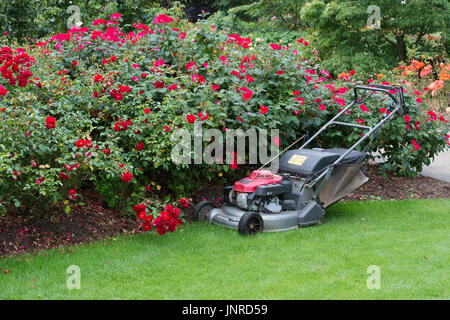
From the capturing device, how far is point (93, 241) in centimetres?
538

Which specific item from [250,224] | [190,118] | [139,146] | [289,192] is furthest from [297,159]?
[139,146]

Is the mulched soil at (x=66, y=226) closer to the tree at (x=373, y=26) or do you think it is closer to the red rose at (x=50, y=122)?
the red rose at (x=50, y=122)

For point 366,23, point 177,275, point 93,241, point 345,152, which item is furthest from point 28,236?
point 366,23

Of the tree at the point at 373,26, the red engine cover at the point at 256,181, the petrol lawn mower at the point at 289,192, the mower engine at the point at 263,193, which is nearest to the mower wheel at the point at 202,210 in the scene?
the petrol lawn mower at the point at 289,192

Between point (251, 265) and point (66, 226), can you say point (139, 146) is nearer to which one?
point (66, 226)

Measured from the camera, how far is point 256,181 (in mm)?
5758

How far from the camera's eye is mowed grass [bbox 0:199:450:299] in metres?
4.21

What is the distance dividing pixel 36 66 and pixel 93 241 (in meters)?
2.04

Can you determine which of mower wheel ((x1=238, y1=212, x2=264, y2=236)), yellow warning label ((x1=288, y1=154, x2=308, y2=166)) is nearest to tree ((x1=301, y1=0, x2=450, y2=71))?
yellow warning label ((x1=288, y1=154, x2=308, y2=166))

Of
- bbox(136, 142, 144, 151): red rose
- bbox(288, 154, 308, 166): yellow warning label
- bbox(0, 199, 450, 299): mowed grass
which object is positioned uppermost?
bbox(136, 142, 144, 151): red rose

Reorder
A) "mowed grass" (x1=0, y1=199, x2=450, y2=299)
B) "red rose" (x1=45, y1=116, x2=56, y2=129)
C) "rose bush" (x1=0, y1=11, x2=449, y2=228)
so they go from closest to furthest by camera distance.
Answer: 1. "mowed grass" (x1=0, y1=199, x2=450, y2=299)
2. "red rose" (x1=45, y1=116, x2=56, y2=129)
3. "rose bush" (x1=0, y1=11, x2=449, y2=228)

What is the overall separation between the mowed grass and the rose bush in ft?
1.50

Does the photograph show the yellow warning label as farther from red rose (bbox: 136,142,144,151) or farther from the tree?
the tree

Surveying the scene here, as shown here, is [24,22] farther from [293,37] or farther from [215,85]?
[293,37]
